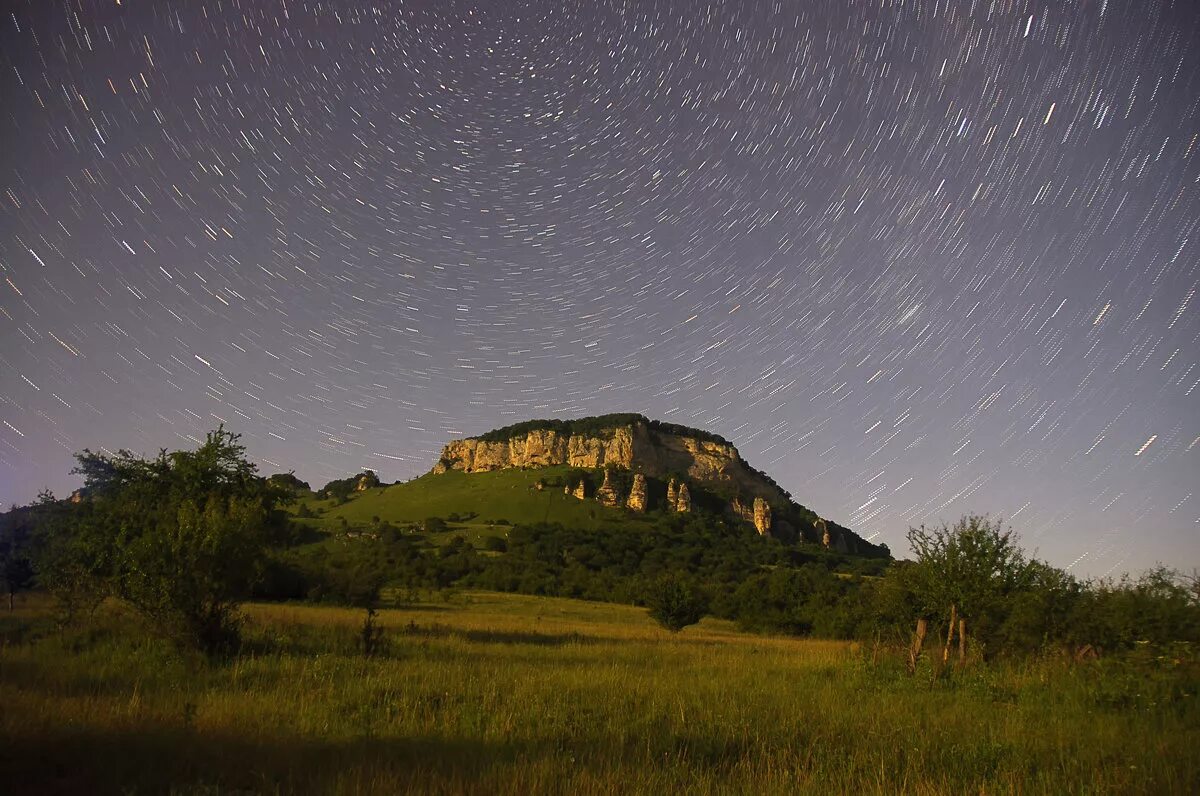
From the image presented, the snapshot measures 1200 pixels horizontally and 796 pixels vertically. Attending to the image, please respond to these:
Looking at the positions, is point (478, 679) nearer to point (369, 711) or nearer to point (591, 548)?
point (369, 711)

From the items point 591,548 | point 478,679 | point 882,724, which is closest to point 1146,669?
point 882,724

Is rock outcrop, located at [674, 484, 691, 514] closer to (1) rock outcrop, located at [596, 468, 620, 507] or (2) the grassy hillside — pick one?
(1) rock outcrop, located at [596, 468, 620, 507]

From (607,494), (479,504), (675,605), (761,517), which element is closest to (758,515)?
(761,517)

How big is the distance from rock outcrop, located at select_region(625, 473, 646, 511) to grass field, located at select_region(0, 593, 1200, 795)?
505 ft

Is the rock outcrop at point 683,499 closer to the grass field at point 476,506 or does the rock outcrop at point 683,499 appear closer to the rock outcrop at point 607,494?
the rock outcrop at point 607,494

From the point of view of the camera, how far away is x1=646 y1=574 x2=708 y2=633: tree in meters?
44.2

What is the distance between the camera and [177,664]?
43.3ft

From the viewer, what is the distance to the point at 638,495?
573 ft

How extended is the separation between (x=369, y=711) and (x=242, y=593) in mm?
8642

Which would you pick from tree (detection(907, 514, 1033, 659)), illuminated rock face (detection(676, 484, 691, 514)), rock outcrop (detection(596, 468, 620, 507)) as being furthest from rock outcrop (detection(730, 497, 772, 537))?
tree (detection(907, 514, 1033, 659))

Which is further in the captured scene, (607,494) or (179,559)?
(607,494)

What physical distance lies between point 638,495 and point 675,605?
428 feet

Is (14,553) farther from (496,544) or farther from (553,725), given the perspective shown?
(496,544)

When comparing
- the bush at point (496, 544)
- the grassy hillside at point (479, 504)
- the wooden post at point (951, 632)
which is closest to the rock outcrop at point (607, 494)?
the grassy hillside at point (479, 504)
